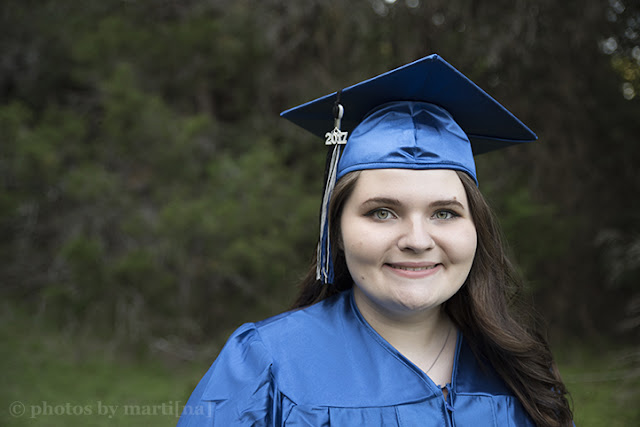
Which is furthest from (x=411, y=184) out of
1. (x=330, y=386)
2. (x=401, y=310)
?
(x=330, y=386)

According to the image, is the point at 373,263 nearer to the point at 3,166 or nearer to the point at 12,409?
the point at 12,409

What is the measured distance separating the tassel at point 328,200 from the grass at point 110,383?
316cm

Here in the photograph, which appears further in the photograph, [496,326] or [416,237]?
[496,326]

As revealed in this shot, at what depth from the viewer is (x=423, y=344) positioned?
1.62 metres

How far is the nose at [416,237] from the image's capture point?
1394 millimetres

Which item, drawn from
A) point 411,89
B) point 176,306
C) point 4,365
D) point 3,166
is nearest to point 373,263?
point 411,89

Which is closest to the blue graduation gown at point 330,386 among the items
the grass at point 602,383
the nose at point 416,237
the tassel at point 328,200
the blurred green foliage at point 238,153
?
the tassel at point 328,200

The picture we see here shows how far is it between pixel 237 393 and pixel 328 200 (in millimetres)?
580

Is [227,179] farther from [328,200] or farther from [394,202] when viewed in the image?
[394,202]

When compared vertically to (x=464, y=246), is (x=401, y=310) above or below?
below

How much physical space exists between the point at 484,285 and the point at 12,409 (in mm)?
4160

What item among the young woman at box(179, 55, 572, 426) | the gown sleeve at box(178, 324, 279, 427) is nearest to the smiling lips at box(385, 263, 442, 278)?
the young woman at box(179, 55, 572, 426)

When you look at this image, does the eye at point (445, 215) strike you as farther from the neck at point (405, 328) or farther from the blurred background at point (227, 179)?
the blurred background at point (227, 179)

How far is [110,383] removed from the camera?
4.98 meters
